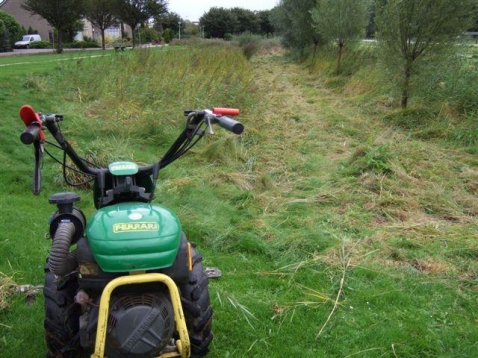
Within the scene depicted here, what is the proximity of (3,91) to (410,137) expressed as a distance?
8.55 meters

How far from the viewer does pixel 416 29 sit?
10484 millimetres

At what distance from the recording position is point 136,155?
7020mm

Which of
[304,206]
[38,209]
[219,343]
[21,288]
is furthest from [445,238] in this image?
[38,209]

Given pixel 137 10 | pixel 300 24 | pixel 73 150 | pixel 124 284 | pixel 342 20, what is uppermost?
pixel 137 10

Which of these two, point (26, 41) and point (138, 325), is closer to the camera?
point (138, 325)

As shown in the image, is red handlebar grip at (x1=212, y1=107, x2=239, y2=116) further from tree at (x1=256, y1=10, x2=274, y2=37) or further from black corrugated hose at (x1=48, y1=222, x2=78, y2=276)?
tree at (x1=256, y1=10, x2=274, y2=37)

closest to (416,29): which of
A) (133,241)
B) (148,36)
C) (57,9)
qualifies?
(133,241)

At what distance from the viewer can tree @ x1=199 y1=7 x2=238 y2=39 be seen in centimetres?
5575

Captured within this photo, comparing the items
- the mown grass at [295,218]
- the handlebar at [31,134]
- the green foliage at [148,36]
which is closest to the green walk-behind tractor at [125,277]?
the handlebar at [31,134]

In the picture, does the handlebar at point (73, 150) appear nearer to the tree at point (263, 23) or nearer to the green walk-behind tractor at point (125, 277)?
the green walk-behind tractor at point (125, 277)

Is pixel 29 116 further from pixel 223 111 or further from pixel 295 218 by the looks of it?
pixel 295 218

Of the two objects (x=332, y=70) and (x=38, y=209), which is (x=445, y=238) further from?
(x=332, y=70)

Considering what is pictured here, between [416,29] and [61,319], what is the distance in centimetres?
1039

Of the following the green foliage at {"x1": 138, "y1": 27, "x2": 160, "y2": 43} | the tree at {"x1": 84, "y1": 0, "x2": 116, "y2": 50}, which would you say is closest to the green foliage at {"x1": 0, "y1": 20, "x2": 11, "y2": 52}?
the tree at {"x1": 84, "y1": 0, "x2": 116, "y2": 50}
